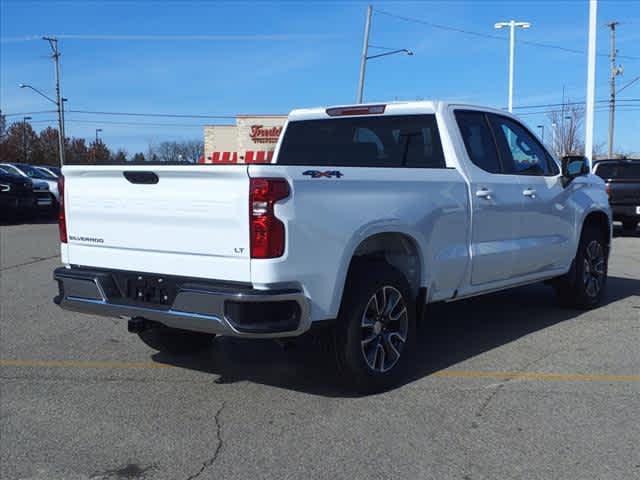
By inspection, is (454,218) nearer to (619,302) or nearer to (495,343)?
(495,343)

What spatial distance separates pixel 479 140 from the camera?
20.1 feet

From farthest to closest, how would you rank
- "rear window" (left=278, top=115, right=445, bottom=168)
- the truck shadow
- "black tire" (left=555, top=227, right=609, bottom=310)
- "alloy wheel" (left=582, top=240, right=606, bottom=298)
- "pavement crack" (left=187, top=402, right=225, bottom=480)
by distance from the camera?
"alloy wheel" (left=582, top=240, right=606, bottom=298), "black tire" (left=555, top=227, right=609, bottom=310), "rear window" (left=278, top=115, right=445, bottom=168), the truck shadow, "pavement crack" (left=187, top=402, right=225, bottom=480)

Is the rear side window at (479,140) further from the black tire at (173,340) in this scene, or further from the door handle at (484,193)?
the black tire at (173,340)

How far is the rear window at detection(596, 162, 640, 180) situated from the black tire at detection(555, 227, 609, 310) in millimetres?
9583

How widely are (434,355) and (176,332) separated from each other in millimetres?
2117

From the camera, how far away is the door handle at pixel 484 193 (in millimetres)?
5762

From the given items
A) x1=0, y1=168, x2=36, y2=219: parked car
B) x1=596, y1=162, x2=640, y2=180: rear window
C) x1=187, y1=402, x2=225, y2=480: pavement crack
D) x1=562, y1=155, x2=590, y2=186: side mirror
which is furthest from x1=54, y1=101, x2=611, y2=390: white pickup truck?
x1=0, y1=168, x2=36, y2=219: parked car

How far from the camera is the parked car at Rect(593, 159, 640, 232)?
16.1 metres

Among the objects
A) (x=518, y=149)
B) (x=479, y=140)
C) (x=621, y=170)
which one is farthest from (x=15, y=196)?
(x=479, y=140)

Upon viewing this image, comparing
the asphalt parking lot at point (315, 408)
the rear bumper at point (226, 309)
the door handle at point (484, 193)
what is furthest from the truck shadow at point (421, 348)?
the door handle at point (484, 193)

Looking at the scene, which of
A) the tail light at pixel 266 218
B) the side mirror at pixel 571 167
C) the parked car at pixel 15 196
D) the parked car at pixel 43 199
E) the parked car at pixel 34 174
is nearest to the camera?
the tail light at pixel 266 218

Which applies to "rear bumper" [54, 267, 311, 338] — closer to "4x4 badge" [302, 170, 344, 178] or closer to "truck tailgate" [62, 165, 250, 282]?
"truck tailgate" [62, 165, 250, 282]

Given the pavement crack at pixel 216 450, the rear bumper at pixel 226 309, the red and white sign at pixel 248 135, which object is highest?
the red and white sign at pixel 248 135

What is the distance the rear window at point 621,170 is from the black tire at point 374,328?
13177mm
